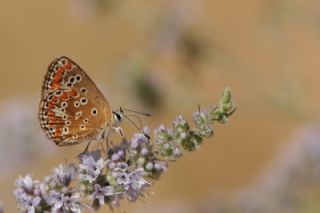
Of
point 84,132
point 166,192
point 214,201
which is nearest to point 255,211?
point 214,201

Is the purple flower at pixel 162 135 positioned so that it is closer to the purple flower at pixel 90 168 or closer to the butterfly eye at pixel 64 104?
the purple flower at pixel 90 168

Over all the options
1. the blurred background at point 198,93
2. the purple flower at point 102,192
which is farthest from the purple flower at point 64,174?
the blurred background at point 198,93

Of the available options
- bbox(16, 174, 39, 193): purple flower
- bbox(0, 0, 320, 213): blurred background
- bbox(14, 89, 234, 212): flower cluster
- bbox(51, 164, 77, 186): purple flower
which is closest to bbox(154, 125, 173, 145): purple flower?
bbox(14, 89, 234, 212): flower cluster

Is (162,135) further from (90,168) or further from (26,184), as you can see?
(26,184)

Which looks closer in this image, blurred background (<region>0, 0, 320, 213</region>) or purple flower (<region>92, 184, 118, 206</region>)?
purple flower (<region>92, 184, 118, 206</region>)

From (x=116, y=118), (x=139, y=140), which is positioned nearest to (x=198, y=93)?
(x=116, y=118)

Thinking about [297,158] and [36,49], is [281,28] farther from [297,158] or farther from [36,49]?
[36,49]

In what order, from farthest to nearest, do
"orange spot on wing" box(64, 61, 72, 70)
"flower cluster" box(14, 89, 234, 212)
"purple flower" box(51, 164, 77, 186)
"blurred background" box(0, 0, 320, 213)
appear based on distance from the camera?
"blurred background" box(0, 0, 320, 213), "orange spot on wing" box(64, 61, 72, 70), "purple flower" box(51, 164, 77, 186), "flower cluster" box(14, 89, 234, 212)

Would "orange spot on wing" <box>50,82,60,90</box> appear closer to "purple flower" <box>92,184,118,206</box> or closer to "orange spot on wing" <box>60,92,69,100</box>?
"orange spot on wing" <box>60,92,69,100</box>
